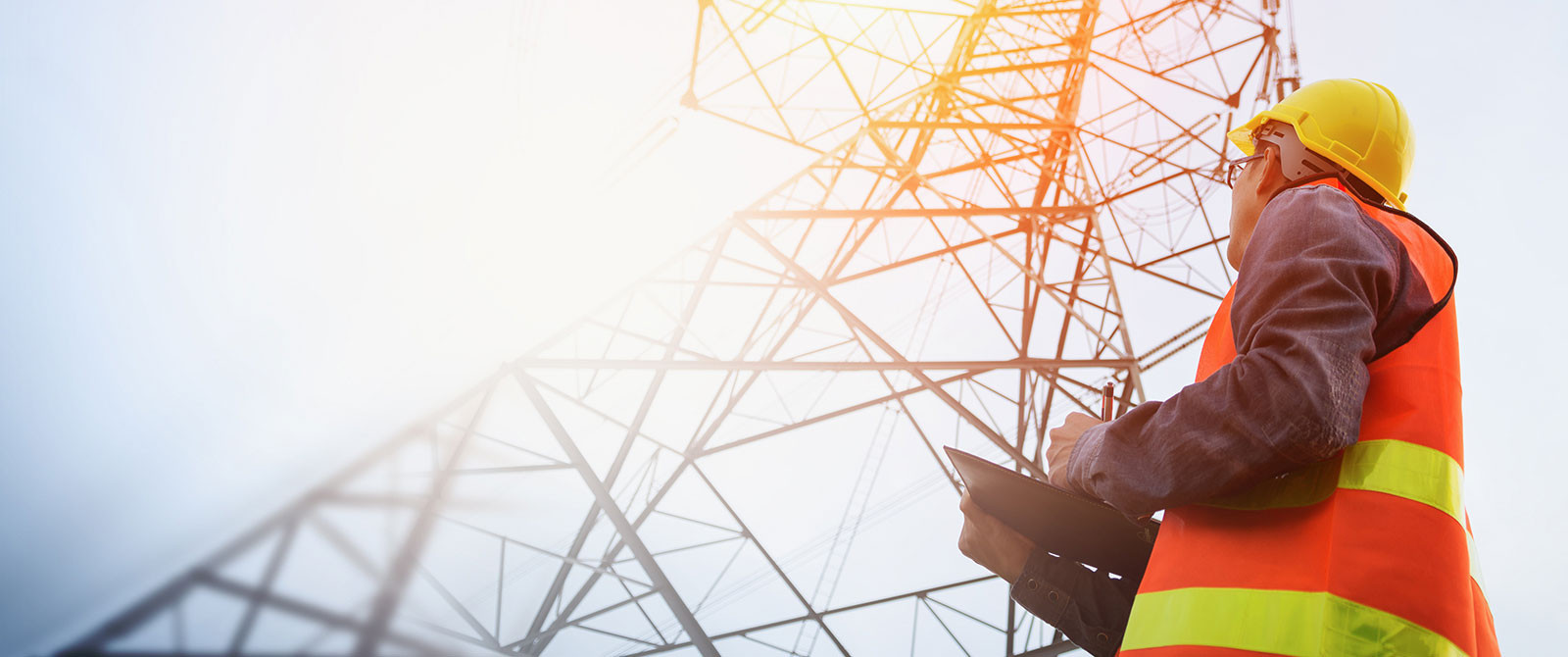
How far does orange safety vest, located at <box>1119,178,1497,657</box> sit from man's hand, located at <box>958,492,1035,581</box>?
74 centimetres

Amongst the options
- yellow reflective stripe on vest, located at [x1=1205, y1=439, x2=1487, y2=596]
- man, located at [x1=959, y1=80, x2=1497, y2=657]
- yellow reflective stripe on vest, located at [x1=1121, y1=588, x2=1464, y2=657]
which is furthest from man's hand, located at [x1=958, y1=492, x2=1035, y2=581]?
yellow reflective stripe on vest, located at [x1=1205, y1=439, x2=1487, y2=596]

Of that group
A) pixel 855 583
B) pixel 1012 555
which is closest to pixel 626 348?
pixel 855 583

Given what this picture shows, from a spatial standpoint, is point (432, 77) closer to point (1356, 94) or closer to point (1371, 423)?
point (1356, 94)

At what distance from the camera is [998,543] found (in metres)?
2.20

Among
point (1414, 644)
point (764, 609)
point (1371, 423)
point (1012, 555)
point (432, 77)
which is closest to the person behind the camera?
point (1414, 644)

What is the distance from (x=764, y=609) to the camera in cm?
869

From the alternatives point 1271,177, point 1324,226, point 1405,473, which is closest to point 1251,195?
point 1271,177

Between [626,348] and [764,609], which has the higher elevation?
[626,348]

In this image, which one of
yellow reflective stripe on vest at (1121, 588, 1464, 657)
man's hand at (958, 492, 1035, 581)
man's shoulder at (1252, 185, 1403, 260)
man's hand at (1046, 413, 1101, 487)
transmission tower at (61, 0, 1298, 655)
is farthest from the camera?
transmission tower at (61, 0, 1298, 655)

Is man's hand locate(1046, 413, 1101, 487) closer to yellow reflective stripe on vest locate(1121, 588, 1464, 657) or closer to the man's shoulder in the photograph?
yellow reflective stripe on vest locate(1121, 588, 1464, 657)

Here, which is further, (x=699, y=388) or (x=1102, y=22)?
(x=1102, y=22)

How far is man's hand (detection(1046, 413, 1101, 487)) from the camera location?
1.61 m

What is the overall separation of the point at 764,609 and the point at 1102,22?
8.01 meters

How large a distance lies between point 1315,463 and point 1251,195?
0.78m
